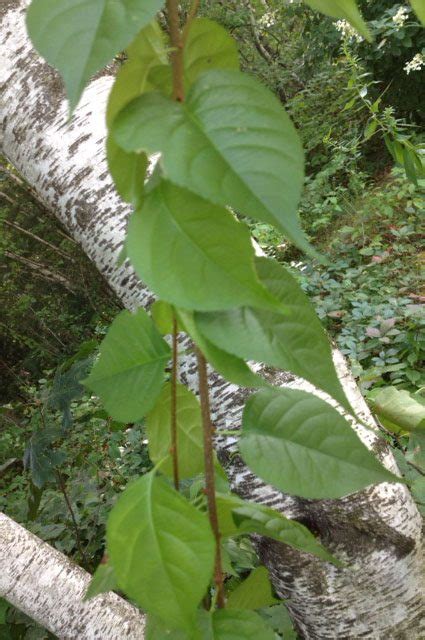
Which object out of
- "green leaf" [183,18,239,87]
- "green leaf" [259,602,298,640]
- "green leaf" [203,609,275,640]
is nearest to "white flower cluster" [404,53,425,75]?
"green leaf" [259,602,298,640]

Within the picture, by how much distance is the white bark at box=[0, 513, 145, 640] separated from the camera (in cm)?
120

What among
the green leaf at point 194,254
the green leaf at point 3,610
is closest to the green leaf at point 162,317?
the green leaf at point 194,254

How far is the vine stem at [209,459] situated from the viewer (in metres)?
0.44

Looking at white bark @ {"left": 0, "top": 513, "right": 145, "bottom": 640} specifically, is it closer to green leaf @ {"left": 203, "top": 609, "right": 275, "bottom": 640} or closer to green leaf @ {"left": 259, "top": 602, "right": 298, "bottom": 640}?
green leaf @ {"left": 259, "top": 602, "right": 298, "bottom": 640}

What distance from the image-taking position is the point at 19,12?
116 cm

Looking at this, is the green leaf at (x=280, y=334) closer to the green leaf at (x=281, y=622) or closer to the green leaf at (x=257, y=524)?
the green leaf at (x=257, y=524)

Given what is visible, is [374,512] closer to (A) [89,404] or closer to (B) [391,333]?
(B) [391,333]

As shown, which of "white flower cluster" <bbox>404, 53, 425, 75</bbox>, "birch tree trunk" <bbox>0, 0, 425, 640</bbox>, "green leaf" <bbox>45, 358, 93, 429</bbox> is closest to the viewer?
"birch tree trunk" <bbox>0, 0, 425, 640</bbox>

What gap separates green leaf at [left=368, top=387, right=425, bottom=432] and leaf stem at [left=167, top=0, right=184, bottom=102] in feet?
2.56

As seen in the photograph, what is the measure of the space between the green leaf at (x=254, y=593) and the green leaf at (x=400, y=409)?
0.49m

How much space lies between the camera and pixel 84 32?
0.29m

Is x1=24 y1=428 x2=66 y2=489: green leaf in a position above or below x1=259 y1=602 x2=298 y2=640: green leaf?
above

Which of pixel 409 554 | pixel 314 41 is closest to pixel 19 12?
pixel 409 554

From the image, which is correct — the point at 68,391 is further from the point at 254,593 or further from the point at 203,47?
the point at 203,47
